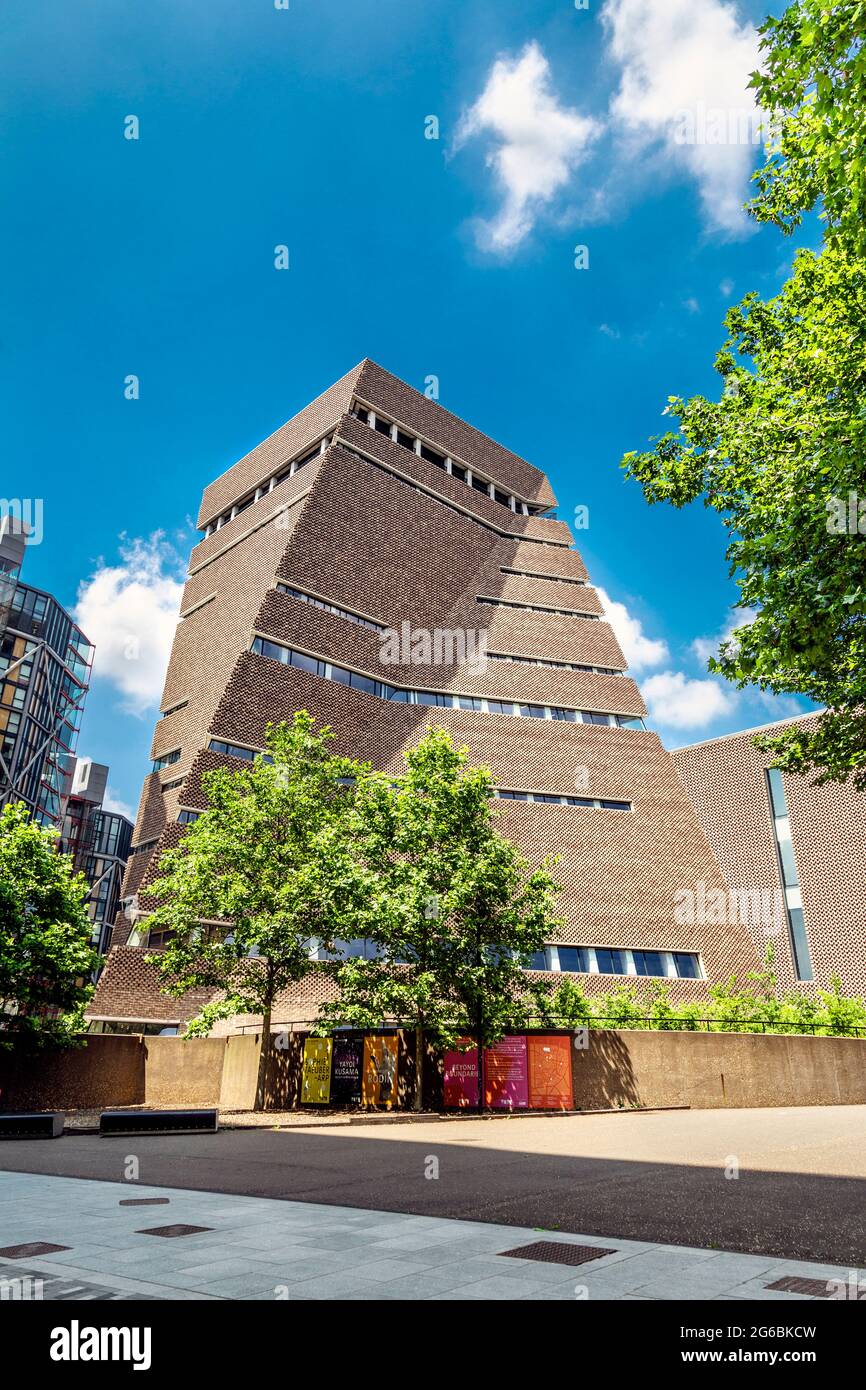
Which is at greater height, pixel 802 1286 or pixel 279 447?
pixel 279 447

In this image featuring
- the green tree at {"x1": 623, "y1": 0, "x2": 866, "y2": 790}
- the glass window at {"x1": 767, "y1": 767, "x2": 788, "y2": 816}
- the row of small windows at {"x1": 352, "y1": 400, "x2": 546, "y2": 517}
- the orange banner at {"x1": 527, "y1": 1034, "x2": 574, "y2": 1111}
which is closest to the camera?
the green tree at {"x1": 623, "y1": 0, "x2": 866, "y2": 790}

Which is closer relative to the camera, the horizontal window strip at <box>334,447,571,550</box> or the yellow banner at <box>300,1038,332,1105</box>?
the yellow banner at <box>300,1038,332,1105</box>

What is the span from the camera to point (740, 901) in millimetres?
51781

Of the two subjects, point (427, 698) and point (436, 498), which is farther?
point (436, 498)

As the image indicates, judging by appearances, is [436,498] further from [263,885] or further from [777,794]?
Result: [263,885]

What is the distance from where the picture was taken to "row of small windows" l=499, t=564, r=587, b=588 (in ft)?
185

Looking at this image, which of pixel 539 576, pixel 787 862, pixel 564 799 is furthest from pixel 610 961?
pixel 539 576

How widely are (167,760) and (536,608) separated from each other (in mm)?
24714

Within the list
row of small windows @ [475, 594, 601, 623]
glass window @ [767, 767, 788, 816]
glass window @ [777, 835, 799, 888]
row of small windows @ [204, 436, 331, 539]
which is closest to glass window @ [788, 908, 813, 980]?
glass window @ [777, 835, 799, 888]

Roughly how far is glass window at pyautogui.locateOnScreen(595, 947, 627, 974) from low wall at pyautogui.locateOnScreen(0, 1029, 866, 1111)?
43.1 ft

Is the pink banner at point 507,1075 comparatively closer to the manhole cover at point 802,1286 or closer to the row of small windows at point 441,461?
the manhole cover at point 802,1286

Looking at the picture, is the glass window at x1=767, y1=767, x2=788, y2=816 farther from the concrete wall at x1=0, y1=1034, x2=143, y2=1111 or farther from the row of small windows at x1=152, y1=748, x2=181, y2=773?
the concrete wall at x1=0, y1=1034, x2=143, y2=1111

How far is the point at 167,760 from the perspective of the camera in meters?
46.4
